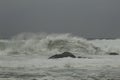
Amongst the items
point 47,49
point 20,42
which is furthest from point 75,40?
point 20,42

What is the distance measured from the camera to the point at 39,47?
33.4 metres

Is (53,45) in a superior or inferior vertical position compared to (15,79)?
superior

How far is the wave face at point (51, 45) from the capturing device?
31492mm

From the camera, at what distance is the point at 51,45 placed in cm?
3309

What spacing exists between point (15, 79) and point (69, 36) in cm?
2499

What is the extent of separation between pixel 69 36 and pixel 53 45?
8.81 ft

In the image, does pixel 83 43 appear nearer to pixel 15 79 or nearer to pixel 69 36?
pixel 69 36

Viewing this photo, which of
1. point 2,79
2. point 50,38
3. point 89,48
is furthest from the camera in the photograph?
point 50,38

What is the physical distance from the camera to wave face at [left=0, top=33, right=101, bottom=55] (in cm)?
3149

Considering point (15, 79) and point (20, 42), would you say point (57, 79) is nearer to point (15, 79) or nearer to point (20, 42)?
point (15, 79)

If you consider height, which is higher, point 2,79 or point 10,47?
point 10,47

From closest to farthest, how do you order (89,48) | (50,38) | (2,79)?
(2,79) < (89,48) < (50,38)

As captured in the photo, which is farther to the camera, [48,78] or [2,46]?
[2,46]

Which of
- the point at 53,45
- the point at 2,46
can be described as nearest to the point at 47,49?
the point at 53,45
